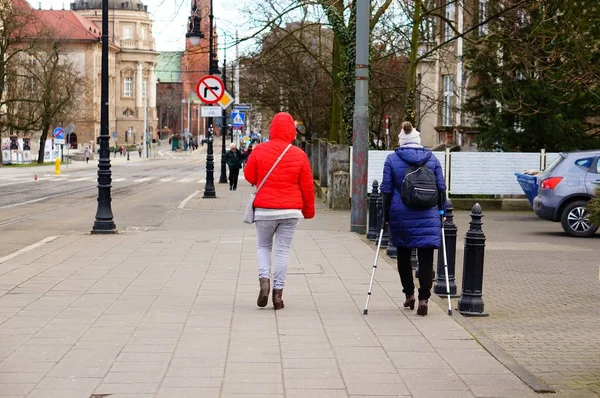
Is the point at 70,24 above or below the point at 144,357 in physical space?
above

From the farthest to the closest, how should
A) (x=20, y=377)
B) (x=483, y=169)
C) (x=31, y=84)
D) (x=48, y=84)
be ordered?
(x=31, y=84), (x=48, y=84), (x=483, y=169), (x=20, y=377)

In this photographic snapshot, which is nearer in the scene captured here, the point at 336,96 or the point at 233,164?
the point at 336,96

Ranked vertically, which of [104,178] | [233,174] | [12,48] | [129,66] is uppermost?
[129,66]

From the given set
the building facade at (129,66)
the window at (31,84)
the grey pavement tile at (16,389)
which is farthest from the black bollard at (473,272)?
the building facade at (129,66)

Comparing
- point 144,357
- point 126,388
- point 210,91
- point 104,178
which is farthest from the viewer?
point 210,91

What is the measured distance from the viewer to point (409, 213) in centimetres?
902

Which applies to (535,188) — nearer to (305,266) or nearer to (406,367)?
(305,266)

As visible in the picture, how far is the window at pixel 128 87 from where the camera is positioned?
456 feet

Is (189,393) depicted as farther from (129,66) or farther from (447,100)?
(129,66)

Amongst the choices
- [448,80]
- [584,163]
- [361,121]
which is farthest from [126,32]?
[584,163]

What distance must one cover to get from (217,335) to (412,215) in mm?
2199

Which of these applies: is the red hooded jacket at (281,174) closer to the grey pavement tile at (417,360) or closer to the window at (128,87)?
the grey pavement tile at (417,360)

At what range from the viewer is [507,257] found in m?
15.0

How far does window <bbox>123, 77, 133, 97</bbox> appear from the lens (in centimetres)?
13900
